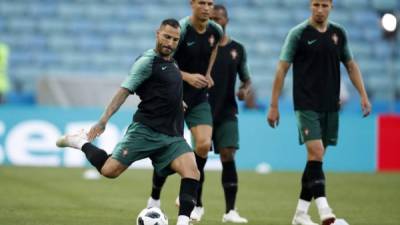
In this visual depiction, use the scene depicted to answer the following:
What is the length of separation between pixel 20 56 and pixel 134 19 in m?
3.29

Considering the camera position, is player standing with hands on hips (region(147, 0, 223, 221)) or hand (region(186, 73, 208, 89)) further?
player standing with hands on hips (region(147, 0, 223, 221))

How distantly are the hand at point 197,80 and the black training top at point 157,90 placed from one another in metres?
1.02

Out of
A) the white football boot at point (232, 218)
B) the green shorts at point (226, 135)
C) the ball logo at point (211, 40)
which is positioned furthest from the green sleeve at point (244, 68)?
the white football boot at point (232, 218)

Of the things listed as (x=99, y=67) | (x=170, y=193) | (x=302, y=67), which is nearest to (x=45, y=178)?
(x=170, y=193)

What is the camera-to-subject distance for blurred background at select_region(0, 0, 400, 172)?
19.0 meters

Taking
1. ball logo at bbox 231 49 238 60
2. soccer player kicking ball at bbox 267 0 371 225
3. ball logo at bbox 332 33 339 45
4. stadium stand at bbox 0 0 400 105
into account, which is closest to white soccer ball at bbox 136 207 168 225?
soccer player kicking ball at bbox 267 0 371 225

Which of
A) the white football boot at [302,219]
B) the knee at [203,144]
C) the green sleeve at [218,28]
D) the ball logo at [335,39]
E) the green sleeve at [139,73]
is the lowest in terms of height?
the white football boot at [302,219]

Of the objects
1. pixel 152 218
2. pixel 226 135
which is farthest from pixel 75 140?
pixel 226 135

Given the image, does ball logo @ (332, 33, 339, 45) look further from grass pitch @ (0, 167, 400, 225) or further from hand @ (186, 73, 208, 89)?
grass pitch @ (0, 167, 400, 225)

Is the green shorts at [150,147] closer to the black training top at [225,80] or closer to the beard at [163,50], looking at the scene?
the beard at [163,50]

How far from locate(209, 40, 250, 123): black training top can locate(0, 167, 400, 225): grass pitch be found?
3.97ft

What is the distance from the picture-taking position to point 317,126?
9883mm

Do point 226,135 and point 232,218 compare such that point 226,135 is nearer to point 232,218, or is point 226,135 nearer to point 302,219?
point 232,218

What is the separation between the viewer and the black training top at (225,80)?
36.4 feet
